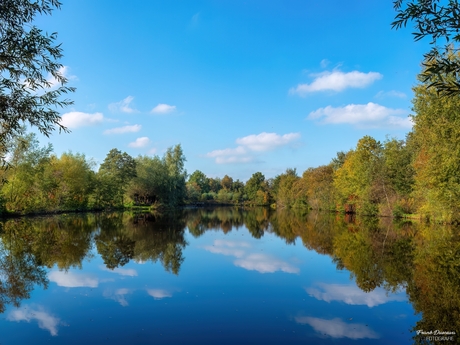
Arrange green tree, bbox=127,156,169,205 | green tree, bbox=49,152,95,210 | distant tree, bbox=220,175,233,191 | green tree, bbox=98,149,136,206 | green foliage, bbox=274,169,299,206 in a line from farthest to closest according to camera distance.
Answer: distant tree, bbox=220,175,233,191 < green foliage, bbox=274,169,299,206 < green tree, bbox=127,156,169,205 < green tree, bbox=98,149,136,206 < green tree, bbox=49,152,95,210

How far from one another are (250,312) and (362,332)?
2750 mm

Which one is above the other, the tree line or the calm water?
the tree line

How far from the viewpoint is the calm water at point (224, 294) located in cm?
704

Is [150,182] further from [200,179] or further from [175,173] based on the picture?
[200,179]

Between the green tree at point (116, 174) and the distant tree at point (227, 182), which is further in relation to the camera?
the distant tree at point (227, 182)

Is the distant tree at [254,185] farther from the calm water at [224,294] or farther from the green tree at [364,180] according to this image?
the calm water at [224,294]

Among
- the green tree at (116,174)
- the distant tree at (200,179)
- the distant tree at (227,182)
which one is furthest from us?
the distant tree at (227,182)

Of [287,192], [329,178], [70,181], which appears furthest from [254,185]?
[70,181]

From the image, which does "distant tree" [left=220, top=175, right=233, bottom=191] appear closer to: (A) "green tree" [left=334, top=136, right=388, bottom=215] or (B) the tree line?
(B) the tree line

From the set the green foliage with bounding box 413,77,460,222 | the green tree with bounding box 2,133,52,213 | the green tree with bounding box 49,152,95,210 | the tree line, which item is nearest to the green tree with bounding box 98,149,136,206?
the tree line

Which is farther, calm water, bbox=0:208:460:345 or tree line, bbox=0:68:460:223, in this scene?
tree line, bbox=0:68:460:223

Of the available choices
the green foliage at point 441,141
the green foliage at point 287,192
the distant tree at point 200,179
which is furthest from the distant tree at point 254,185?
the green foliage at point 441,141

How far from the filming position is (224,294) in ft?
32.1

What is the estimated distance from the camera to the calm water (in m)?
7.04
